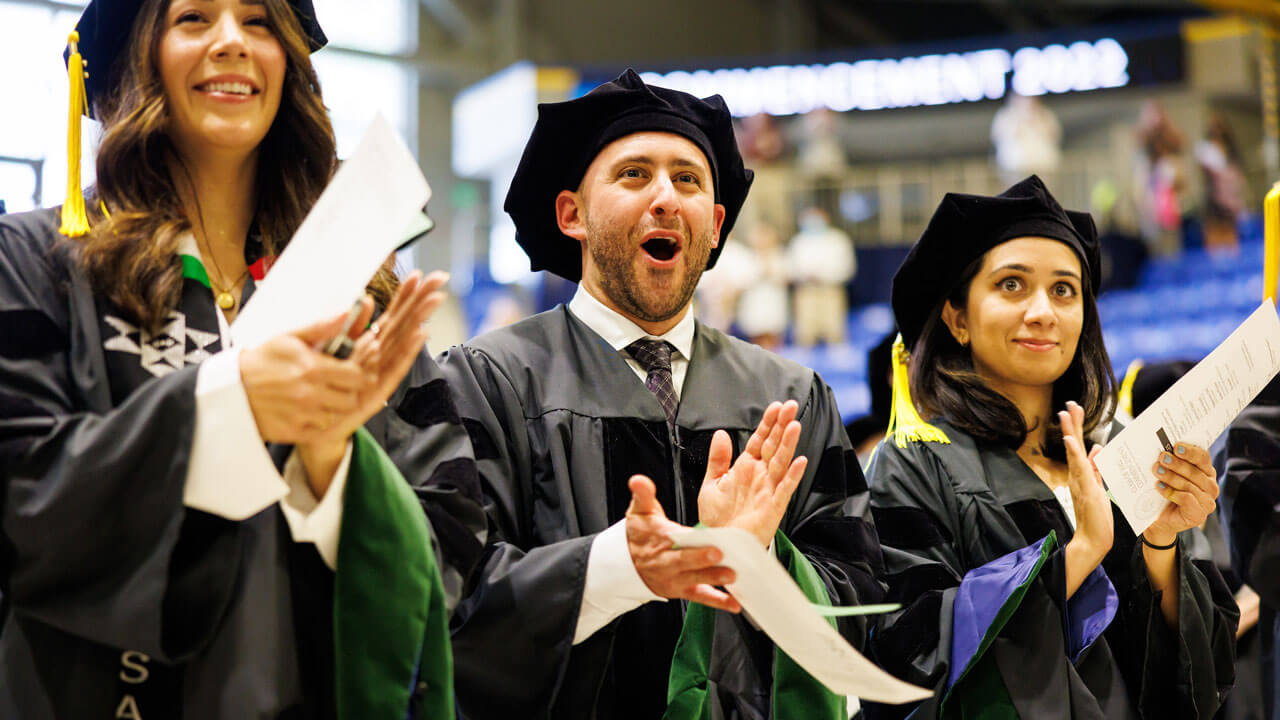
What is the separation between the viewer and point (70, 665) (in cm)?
176

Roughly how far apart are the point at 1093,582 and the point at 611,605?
1.24 metres

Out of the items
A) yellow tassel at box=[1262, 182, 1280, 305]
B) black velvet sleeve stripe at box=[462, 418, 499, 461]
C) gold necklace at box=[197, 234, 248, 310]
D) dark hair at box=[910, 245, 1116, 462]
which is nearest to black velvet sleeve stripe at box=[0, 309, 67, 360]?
gold necklace at box=[197, 234, 248, 310]

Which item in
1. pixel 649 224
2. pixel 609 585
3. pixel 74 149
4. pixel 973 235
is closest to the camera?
pixel 74 149

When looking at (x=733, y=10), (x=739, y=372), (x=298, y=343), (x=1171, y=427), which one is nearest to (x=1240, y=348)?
(x=1171, y=427)

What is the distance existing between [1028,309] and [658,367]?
1031mm

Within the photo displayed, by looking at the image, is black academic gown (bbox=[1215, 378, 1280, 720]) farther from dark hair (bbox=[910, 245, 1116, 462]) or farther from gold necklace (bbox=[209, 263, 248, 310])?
gold necklace (bbox=[209, 263, 248, 310])

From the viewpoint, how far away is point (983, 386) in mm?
3170

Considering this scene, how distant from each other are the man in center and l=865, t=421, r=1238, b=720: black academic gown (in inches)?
9.2

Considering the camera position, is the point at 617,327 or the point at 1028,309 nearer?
the point at 617,327

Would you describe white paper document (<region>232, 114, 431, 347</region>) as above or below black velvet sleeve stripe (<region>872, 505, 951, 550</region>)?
above

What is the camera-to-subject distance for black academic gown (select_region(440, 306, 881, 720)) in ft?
7.45

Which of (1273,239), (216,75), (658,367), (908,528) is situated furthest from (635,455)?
(1273,239)

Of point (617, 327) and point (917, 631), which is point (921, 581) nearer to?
point (917, 631)

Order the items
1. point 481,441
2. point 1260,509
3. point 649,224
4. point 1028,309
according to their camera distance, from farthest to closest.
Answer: point 1260,509 → point 1028,309 → point 649,224 → point 481,441
